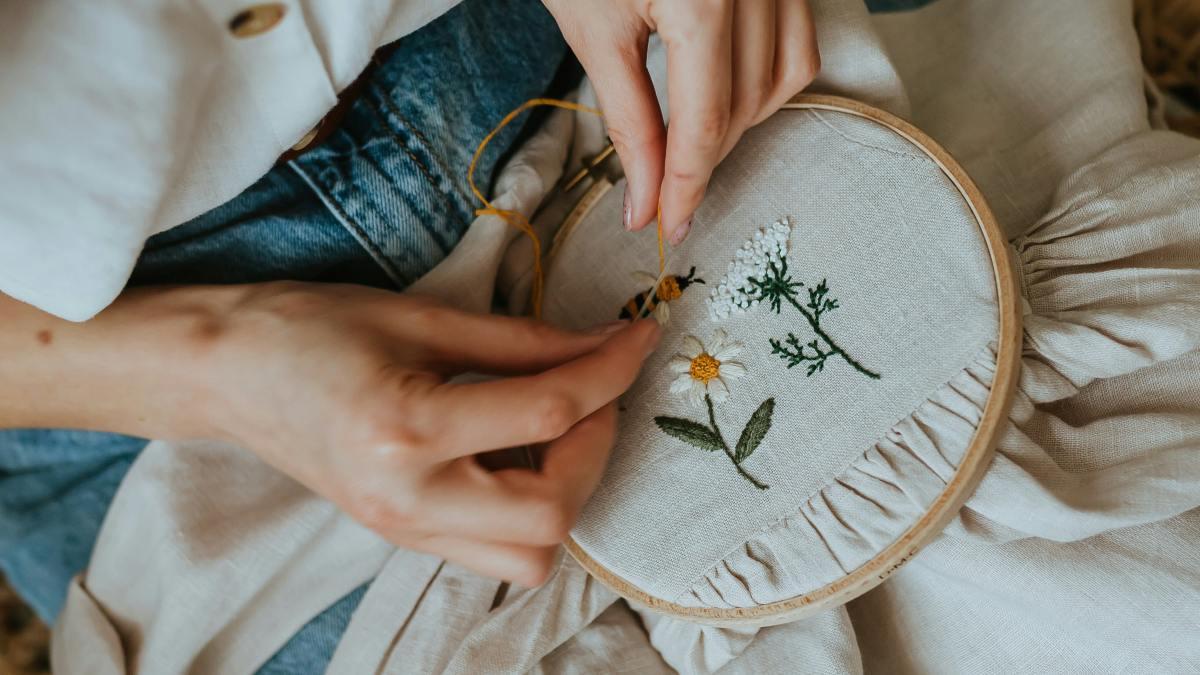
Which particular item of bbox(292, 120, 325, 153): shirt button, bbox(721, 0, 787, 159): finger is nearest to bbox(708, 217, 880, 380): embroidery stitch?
bbox(721, 0, 787, 159): finger

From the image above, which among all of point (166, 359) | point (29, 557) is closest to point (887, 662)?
point (166, 359)

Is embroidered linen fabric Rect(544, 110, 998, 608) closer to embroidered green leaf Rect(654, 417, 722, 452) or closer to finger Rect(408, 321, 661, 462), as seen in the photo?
embroidered green leaf Rect(654, 417, 722, 452)

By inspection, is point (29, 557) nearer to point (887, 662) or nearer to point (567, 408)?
point (567, 408)

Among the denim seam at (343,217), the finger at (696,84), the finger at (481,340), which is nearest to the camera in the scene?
the finger at (696,84)

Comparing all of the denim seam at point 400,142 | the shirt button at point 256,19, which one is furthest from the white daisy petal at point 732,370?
the shirt button at point 256,19

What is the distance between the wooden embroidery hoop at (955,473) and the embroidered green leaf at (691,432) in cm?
13

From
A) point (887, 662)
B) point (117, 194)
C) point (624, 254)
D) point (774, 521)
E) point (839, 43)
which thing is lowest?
point (887, 662)

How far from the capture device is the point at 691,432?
0.69 metres

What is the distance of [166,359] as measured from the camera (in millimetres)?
690

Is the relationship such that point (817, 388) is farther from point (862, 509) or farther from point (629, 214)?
point (629, 214)

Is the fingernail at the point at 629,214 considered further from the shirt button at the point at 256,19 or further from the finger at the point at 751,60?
the shirt button at the point at 256,19

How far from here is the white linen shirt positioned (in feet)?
1.80

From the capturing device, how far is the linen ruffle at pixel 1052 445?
2.04ft

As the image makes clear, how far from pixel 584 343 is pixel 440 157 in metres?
0.25
